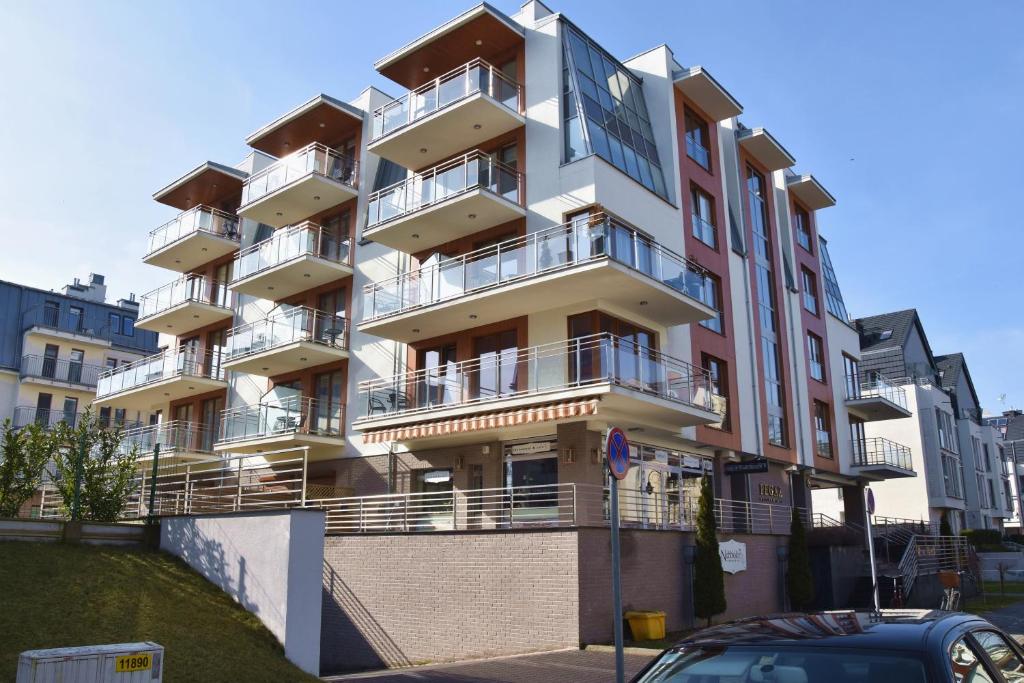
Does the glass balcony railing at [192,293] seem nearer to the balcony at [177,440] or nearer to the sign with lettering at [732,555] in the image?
the balcony at [177,440]

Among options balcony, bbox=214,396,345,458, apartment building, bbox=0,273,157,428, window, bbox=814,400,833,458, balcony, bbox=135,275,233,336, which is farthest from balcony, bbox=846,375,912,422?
apartment building, bbox=0,273,157,428

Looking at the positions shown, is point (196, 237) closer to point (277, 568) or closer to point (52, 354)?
point (52, 354)

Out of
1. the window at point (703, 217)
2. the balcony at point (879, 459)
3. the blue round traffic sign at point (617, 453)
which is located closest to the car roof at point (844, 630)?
the blue round traffic sign at point (617, 453)

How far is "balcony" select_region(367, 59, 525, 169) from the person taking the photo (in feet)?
75.8

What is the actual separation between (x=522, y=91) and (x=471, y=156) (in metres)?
2.42

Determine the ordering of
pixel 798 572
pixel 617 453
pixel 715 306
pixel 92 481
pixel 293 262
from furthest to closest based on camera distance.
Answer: pixel 293 262, pixel 715 306, pixel 798 572, pixel 92 481, pixel 617 453

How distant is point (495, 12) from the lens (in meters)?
23.4

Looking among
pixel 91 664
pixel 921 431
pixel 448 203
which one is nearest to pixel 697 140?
pixel 448 203

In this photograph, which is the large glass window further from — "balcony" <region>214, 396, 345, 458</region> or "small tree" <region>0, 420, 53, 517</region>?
"small tree" <region>0, 420, 53, 517</region>

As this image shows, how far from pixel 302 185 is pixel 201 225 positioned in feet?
24.5

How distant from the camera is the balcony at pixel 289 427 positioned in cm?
2625

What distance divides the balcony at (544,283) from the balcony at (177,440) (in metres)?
11.6

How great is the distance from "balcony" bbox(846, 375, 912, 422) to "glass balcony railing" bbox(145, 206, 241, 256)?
86.6 ft

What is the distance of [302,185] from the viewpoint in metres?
28.1
